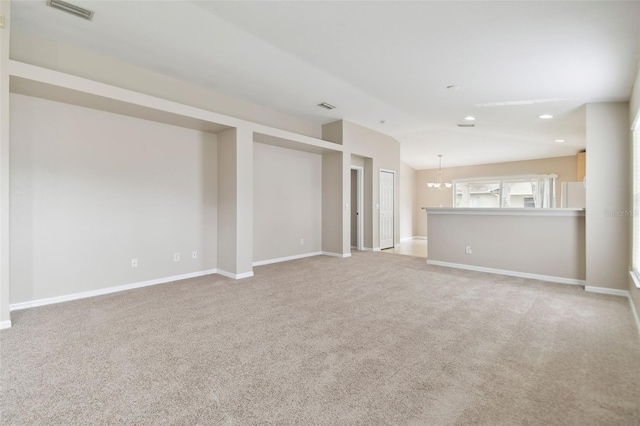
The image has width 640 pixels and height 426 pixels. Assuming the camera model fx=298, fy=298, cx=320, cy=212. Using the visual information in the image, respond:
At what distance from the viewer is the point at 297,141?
5445 mm

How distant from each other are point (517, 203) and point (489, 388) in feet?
31.6

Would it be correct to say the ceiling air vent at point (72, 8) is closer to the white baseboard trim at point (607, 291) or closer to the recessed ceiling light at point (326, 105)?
the recessed ceiling light at point (326, 105)

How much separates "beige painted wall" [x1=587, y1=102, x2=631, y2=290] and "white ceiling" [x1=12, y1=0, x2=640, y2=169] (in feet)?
1.06

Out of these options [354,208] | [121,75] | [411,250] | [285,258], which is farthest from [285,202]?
[411,250]

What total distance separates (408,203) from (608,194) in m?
6.97

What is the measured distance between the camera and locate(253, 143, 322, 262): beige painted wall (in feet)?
18.2

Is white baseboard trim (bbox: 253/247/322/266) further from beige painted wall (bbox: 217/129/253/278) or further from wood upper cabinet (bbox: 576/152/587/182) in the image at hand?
wood upper cabinet (bbox: 576/152/587/182)

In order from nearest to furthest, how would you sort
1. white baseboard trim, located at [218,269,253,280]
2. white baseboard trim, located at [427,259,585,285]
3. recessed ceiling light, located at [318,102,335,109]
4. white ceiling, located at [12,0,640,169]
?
white ceiling, located at [12,0,640,169] → white baseboard trim, located at [427,259,585,285] → white baseboard trim, located at [218,269,253,280] → recessed ceiling light, located at [318,102,335,109]

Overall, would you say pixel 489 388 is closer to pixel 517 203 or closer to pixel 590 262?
pixel 590 262

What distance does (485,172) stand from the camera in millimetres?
9930

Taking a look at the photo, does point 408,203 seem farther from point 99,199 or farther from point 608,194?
point 99,199

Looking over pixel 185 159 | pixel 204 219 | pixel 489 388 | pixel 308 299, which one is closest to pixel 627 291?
pixel 489 388

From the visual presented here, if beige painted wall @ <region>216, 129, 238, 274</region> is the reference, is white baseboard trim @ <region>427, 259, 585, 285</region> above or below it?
below

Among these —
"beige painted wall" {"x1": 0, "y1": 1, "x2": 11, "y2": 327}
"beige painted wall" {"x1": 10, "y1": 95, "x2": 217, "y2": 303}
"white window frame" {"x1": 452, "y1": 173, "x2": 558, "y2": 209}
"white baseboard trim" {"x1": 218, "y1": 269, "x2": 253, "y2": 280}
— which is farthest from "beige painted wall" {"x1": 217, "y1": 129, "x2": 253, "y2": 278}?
"white window frame" {"x1": 452, "y1": 173, "x2": 558, "y2": 209}
